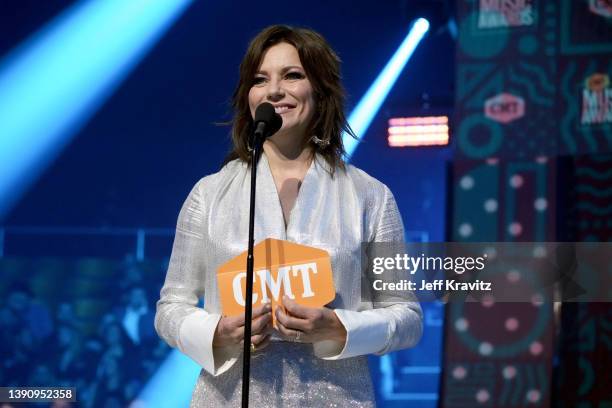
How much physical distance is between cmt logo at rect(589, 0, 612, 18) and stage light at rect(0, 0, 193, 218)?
70.7 inches

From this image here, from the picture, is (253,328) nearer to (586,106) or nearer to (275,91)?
(275,91)

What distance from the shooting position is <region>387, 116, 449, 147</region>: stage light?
3.89 meters

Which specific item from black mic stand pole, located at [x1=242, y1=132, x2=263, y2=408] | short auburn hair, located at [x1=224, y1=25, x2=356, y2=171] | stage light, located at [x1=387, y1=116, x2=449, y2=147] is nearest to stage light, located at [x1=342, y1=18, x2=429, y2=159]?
stage light, located at [x1=387, y1=116, x2=449, y2=147]

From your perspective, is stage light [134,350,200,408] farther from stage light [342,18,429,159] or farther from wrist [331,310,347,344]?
wrist [331,310,347,344]

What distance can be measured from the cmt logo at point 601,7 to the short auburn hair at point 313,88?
1957 millimetres

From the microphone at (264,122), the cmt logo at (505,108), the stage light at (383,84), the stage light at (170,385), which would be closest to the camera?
the microphone at (264,122)

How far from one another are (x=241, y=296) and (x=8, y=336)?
2.89 meters

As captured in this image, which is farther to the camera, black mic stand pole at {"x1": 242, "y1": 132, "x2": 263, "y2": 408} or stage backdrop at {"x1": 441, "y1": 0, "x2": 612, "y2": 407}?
stage backdrop at {"x1": 441, "y1": 0, "x2": 612, "y2": 407}

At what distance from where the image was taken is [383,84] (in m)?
3.93

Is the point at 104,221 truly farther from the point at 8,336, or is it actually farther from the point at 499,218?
the point at 499,218

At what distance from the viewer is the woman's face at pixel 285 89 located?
1.67m

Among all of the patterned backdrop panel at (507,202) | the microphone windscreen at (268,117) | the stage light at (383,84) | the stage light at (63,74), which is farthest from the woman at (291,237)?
the stage light at (63,74)

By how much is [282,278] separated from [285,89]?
39cm

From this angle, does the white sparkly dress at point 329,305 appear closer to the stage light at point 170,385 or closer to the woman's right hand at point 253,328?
the woman's right hand at point 253,328
